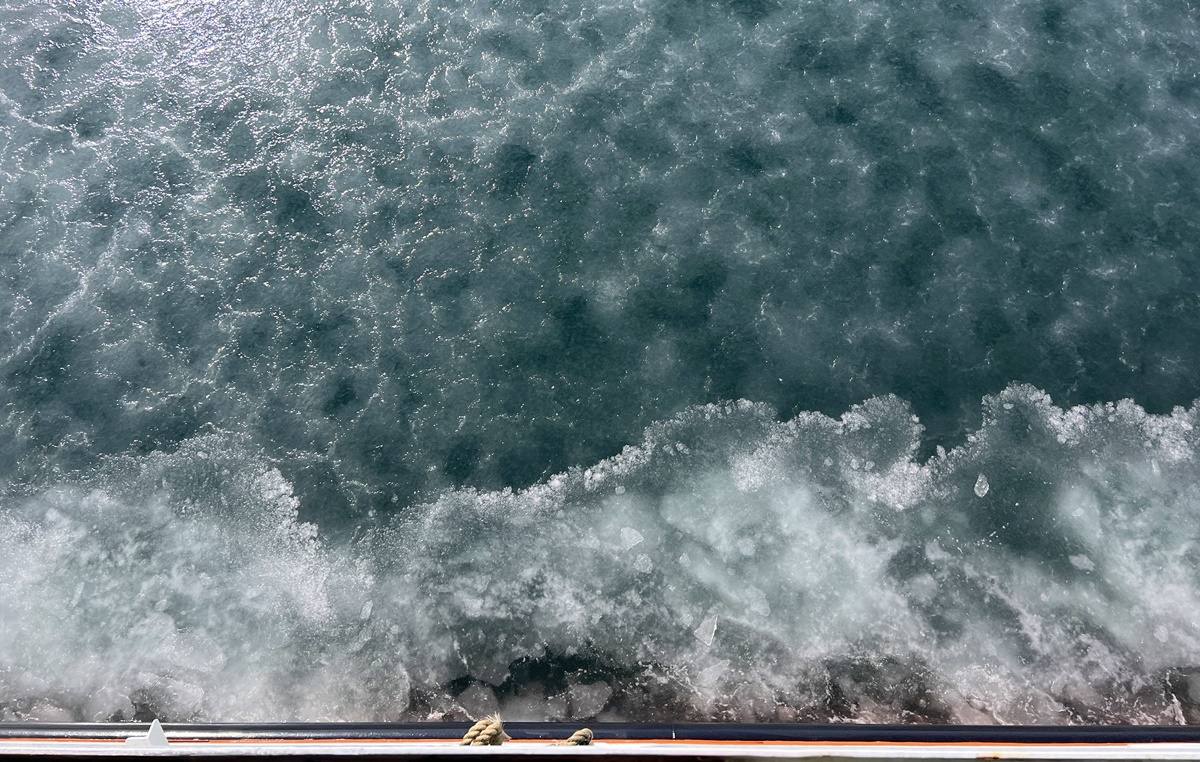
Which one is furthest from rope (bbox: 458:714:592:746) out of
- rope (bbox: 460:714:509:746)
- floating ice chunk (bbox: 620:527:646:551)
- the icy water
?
floating ice chunk (bbox: 620:527:646:551)

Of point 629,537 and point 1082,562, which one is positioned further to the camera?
point 629,537

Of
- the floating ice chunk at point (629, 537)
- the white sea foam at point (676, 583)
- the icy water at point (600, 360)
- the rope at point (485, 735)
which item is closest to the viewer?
the rope at point (485, 735)

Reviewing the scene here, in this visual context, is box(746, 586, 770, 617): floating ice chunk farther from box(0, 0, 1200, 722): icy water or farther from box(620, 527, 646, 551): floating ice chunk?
box(620, 527, 646, 551): floating ice chunk

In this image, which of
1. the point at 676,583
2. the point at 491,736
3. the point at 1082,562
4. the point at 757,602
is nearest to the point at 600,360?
the point at 676,583

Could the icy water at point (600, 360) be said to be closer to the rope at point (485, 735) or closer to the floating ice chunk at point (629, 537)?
the floating ice chunk at point (629, 537)

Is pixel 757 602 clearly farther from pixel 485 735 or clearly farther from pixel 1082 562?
pixel 1082 562

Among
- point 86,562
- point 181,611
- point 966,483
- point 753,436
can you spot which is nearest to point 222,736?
point 181,611

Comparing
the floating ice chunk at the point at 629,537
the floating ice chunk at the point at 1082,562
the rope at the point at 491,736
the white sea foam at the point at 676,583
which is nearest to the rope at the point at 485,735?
the rope at the point at 491,736
